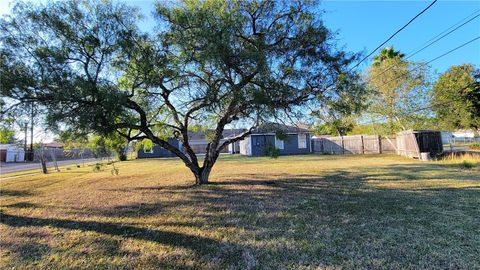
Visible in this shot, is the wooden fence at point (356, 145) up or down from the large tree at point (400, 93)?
down

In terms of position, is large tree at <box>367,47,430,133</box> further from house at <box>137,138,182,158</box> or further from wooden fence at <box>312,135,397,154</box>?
house at <box>137,138,182,158</box>

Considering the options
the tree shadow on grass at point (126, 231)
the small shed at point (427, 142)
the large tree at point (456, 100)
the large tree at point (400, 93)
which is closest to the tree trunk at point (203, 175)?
the tree shadow on grass at point (126, 231)

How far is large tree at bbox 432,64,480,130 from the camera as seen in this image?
71.0 ft

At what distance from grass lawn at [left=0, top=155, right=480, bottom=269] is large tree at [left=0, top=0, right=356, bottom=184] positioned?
Answer: 225cm

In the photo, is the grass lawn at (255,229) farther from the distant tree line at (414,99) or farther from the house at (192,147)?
the house at (192,147)

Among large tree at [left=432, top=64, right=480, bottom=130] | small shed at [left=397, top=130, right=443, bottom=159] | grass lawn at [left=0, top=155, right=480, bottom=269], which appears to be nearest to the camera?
grass lawn at [left=0, top=155, right=480, bottom=269]

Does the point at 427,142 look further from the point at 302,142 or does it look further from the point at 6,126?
the point at 6,126

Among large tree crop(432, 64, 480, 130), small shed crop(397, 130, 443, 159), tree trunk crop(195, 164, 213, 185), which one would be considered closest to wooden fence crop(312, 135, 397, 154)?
large tree crop(432, 64, 480, 130)

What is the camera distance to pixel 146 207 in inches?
260

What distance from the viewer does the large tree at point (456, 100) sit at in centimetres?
2164

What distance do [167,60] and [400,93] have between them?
65.0 ft

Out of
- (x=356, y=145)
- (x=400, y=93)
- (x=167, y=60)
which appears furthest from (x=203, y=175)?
(x=356, y=145)

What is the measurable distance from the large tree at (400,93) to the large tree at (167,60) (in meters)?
15.1

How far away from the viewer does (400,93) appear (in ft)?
69.1
